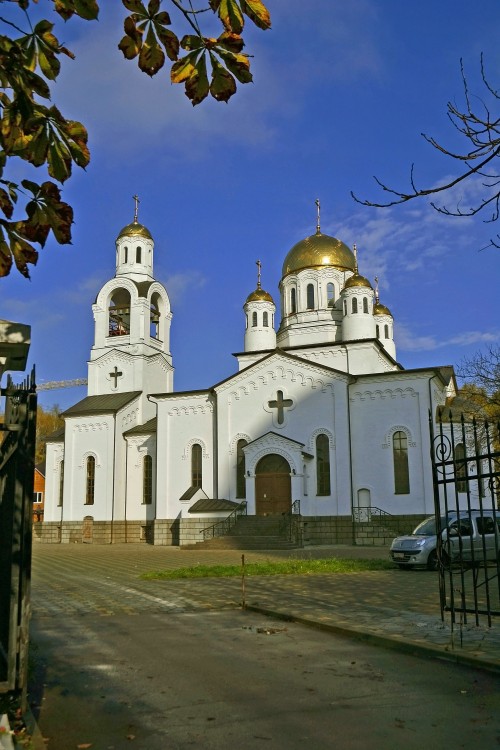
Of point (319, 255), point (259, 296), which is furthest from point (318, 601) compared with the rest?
point (319, 255)

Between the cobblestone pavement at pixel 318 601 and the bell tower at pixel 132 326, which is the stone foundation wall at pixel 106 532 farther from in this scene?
the cobblestone pavement at pixel 318 601

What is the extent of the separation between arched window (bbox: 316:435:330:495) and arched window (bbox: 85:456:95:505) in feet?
41.2

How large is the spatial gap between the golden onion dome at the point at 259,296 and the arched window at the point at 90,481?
487 inches

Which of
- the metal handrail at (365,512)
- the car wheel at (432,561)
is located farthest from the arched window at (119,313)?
the car wheel at (432,561)

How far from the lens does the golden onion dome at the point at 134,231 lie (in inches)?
1649

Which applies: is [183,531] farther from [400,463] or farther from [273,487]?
[400,463]

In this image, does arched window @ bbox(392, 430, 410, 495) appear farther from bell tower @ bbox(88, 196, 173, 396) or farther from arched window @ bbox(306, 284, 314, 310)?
bell tower @ bbox(88, 196, 173, 396)

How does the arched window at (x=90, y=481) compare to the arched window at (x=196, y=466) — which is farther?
the arched window at (x=90, y=481)

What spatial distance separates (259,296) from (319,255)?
14.1 ft

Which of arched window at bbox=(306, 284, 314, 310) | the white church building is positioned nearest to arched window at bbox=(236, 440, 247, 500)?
the white church building

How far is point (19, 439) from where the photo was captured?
15.0ft

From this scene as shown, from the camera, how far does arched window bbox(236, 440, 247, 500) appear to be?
1292 inches

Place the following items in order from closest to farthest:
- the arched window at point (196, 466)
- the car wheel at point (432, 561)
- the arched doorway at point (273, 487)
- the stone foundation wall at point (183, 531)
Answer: the car wheel at point (432, 561) → the stone foundation wall at point (183, 531) → the arched doorway at point (273, 487) → the arched window at point (196, 466)

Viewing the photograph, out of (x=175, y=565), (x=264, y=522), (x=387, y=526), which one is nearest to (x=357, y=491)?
(x=387, y=526)
